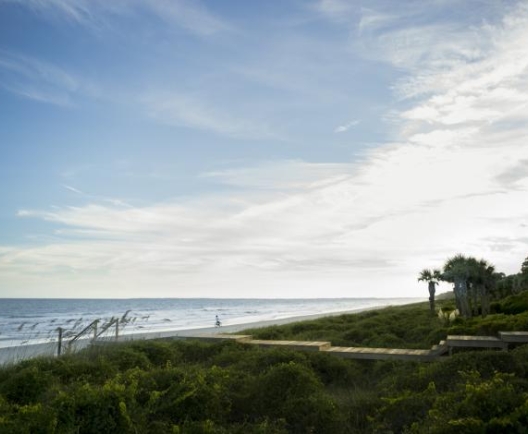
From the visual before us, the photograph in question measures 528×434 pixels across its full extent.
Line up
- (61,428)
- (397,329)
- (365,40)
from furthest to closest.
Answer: (397,329) → (365,40) → (61,428)

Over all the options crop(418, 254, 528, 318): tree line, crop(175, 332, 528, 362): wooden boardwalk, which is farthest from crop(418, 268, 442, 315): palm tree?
crop(175, 332, 528, 362): wooden boardwalk

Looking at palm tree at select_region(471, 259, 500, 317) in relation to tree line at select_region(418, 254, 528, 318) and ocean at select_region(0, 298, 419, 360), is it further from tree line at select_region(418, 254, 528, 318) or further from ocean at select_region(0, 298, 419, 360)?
ocean at select_region(0, 298, 419, 360)

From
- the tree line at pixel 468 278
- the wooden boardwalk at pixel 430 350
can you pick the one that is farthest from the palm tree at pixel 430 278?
the wooden boardwalk at pixel 430 350

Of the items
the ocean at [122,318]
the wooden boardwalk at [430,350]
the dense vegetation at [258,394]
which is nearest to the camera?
the dense vegetation at [258,394]

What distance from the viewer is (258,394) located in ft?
28.3

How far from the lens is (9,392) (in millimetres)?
8812

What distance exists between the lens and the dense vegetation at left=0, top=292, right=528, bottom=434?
19.8ft

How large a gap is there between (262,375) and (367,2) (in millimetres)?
9484

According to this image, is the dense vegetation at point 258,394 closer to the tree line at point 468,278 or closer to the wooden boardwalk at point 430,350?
the wooden boardwalk at point 430,350

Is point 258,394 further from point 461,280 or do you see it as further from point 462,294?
point 461,280

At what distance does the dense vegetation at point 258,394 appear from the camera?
19.8 ft

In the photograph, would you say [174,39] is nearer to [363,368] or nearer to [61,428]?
[363,368]

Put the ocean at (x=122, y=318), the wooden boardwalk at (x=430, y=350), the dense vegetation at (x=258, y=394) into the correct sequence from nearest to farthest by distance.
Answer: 1. the dense vegetation at (x=258, y=394)
2. the wooden boardwalk at (x=430, y=350)
3. the ocean at (x=122, y=318)

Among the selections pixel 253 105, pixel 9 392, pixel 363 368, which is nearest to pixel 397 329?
pixel 363 368
